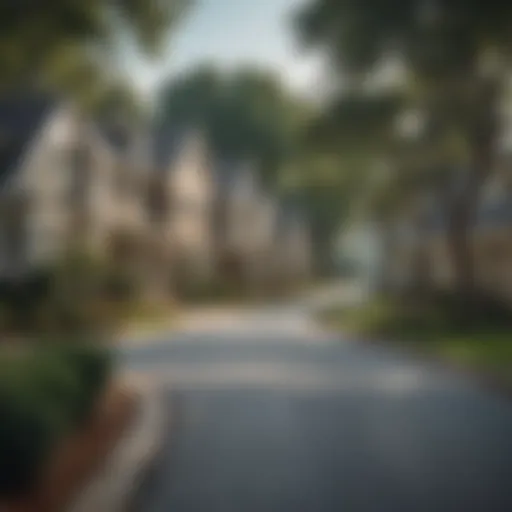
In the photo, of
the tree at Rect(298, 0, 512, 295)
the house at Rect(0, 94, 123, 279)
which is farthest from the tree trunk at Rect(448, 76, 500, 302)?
the house at Rect(0, 94, 123, 279)

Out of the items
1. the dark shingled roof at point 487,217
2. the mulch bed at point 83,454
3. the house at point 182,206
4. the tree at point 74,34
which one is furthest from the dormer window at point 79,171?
the dark shingled roof at point 487,217

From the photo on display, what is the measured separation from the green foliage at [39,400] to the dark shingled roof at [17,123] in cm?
82

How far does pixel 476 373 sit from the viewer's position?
16.7 feet

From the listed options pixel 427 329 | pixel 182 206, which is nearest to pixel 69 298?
pixel 182 206

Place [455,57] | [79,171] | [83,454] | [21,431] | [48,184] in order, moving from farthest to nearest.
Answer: [83,454]
[455,57]
[21,431]
[79,171]
[48,184]

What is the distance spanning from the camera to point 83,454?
3758 mm

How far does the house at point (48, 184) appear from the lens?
9.30ft

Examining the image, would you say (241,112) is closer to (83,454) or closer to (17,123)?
(17,123)

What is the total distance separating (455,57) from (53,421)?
2.16 m

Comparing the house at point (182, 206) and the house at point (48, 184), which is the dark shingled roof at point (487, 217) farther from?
the house at point (48, 184)

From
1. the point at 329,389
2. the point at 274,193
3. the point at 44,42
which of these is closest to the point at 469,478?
the point at 274,193

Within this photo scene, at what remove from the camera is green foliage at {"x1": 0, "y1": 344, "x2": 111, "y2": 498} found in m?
3.24

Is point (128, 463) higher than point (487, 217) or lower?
lower

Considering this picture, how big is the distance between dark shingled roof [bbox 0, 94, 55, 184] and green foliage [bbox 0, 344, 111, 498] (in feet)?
2.68
